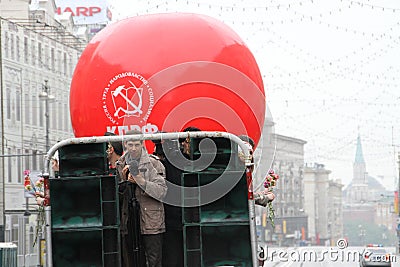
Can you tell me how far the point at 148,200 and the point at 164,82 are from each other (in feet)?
7.93

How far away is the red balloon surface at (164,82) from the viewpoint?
9992mm

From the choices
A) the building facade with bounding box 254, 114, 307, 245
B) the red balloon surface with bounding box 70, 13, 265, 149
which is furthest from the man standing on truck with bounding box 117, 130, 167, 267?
the building facade with bounding box 254, 114, 307, 245

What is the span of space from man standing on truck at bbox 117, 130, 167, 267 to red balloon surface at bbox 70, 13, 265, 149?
2.10m

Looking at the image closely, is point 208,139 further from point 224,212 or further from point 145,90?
point 145,90

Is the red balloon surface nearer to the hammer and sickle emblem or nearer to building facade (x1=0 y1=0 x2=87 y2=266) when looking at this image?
the hammer and sickle emblem

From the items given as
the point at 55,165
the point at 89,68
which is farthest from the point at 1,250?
the point at 55,165

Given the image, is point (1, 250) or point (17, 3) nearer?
point (1, 250)

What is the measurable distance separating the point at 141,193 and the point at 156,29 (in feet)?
9.39

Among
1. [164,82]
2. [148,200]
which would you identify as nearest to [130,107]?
[164,82]

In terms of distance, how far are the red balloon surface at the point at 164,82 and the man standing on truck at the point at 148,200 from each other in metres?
2.10

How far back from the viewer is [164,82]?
10047 mm

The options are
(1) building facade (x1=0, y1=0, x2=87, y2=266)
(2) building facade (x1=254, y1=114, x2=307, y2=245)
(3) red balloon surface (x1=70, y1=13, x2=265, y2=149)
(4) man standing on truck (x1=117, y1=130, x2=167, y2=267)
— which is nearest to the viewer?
(4) man standing on truck (x1=117, y1=130, x2=167, y2=267)

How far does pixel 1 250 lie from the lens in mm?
34188

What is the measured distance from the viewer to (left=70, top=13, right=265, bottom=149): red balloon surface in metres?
9.99
